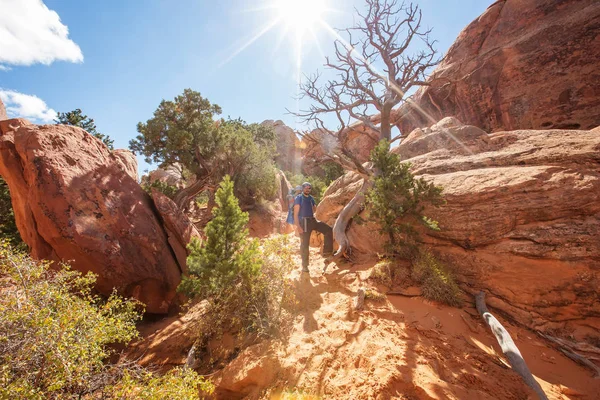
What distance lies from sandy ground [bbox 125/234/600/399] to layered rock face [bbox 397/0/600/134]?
1013 centimetres

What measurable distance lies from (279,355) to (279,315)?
859 mm

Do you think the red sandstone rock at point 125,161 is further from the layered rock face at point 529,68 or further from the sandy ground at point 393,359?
the layered rock face at point 529,68

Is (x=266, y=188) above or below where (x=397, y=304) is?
above

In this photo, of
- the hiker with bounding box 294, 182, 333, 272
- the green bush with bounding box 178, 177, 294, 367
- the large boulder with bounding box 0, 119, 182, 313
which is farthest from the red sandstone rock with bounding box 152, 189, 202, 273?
the hiker with bounding box 294, 182, 333, 272

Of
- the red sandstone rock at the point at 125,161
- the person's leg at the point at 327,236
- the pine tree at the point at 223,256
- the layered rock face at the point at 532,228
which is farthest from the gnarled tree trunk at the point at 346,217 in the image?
the red sandstone rock at the point at 125,161

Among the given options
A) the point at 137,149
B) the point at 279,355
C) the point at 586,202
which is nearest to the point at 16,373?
the point at 279,355

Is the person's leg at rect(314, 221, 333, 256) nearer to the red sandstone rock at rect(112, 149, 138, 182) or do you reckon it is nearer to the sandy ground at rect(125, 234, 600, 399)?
the sandy ground at rect(125, 234, 600, 399)

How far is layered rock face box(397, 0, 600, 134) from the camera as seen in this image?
31.3ft

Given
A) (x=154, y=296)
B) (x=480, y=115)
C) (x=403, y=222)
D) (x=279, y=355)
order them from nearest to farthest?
(x=279, y=355) → (x=403, y=222) → (x=154, y=296) → (x=480, y=115)

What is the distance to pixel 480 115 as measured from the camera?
12.6m

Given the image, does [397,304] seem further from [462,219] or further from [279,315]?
[462,219]

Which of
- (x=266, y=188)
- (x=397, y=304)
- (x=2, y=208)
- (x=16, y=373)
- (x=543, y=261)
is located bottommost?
(x=543, y=261)

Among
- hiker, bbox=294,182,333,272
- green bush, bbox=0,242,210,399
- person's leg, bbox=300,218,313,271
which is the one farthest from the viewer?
hiker, bbox=294,182,333,272

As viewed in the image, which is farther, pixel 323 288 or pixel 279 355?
pixel 323 288
